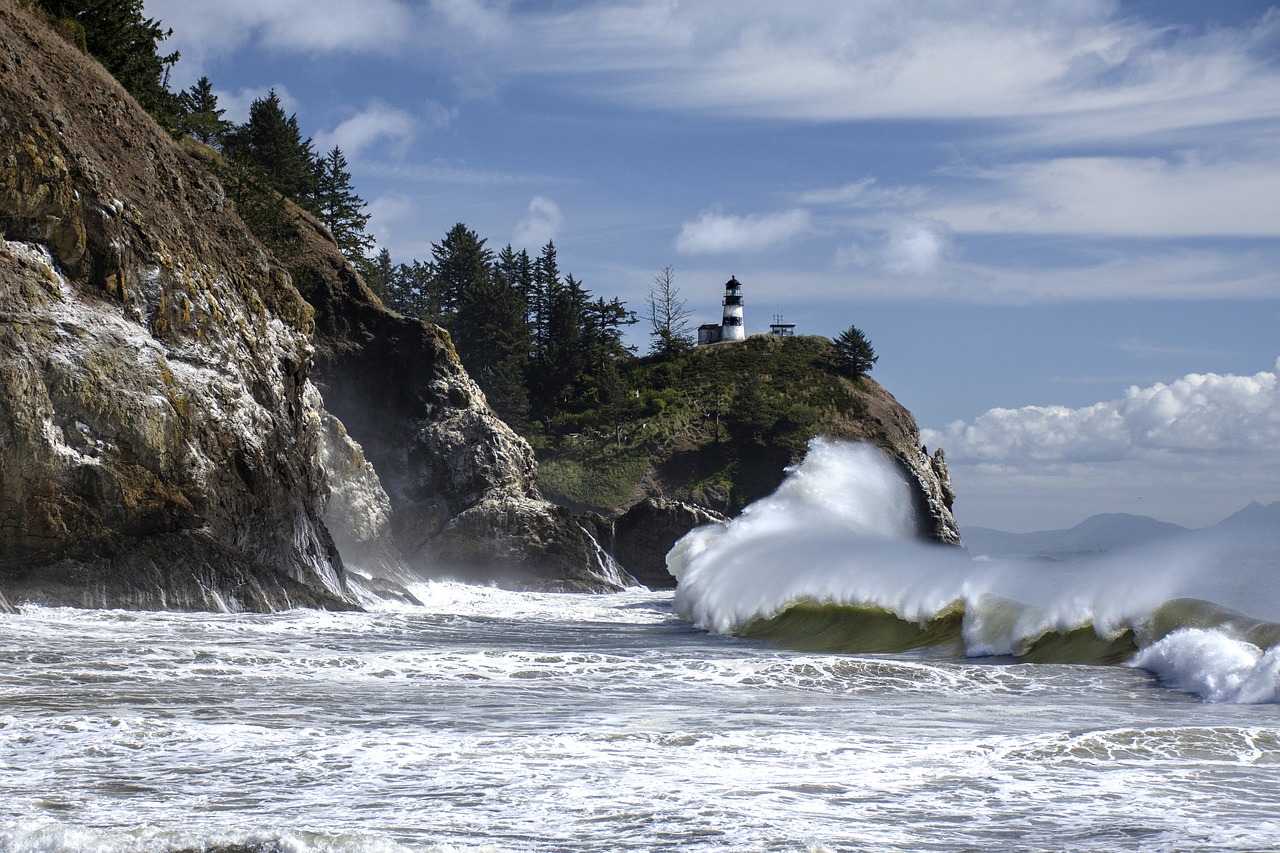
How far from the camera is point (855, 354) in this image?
81000 millimetres

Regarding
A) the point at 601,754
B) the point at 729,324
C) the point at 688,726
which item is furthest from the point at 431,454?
the point at 729,324

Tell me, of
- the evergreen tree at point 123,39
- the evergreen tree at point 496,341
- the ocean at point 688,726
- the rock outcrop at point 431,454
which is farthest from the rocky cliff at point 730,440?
the ocean at point 688,726

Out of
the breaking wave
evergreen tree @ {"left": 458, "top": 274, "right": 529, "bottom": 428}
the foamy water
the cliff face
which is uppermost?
evergreen tree @ {"left": 458, "top": 274, "right": 529, "bottom": 428}

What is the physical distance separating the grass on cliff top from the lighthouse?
943cm

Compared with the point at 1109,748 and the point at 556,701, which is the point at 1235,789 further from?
the point at 556,701

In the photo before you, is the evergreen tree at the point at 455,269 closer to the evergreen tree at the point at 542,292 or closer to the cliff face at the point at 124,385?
the evergreen tree at the point at 542,292

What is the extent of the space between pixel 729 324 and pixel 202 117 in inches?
2038

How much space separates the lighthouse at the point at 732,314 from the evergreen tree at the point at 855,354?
9.19m

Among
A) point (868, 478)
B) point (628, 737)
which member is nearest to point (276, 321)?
point (628, 737)

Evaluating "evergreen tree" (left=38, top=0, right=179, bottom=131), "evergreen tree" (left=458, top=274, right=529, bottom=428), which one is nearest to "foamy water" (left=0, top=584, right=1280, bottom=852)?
"evergreen tree" (left=38, top=0, right=179, bottom=131)

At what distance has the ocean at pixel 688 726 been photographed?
281 inches

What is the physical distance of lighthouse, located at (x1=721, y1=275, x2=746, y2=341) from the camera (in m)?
90.1

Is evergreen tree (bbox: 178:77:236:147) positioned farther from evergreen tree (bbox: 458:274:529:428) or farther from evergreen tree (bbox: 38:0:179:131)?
evergreen tree (bbox: 458:274:529:428)

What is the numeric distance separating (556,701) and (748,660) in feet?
15.1
